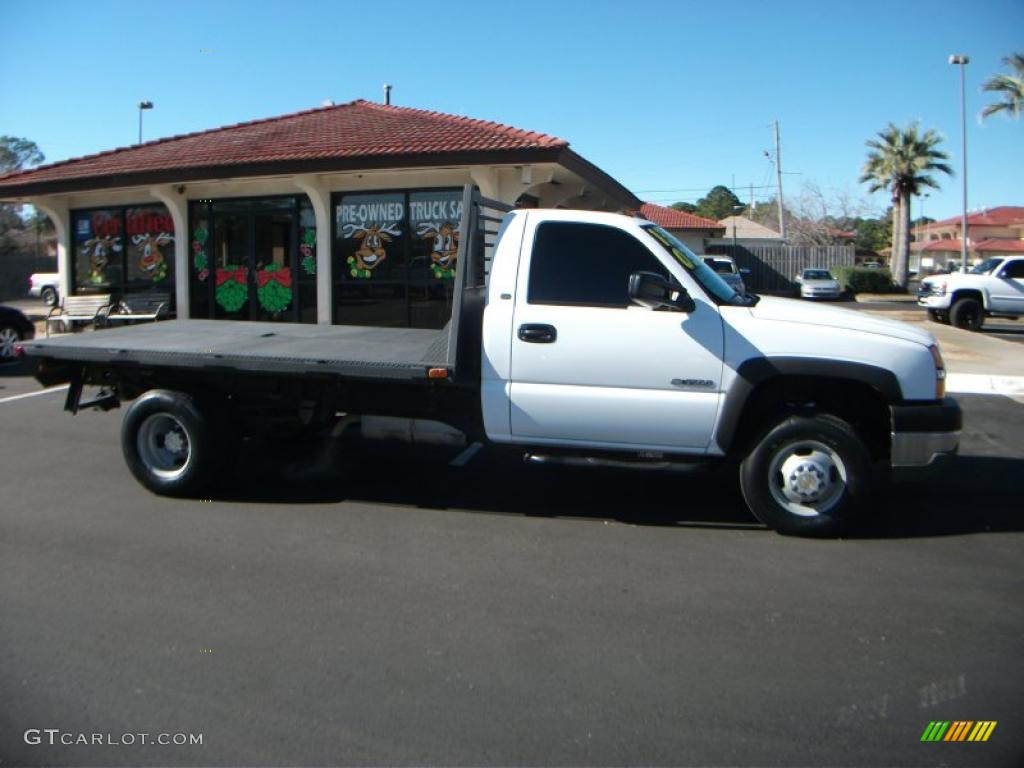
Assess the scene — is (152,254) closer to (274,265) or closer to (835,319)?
(274,265)

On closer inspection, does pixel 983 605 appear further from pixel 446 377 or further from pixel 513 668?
pixel 446 377

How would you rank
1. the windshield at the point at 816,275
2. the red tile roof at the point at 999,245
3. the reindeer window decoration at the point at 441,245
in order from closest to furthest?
the reindeer window decoration at the point at 441,245 → the windshield at the point at 816,275 → the red tile roof at the point at 999,245

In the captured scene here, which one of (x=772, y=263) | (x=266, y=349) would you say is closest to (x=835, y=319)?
(x=266, y=349)

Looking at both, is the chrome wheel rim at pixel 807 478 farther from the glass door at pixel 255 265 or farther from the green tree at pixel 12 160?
the green tree at pixel 12 160

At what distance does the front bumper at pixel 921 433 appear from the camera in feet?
17.9

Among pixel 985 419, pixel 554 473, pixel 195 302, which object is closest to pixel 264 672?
pixel 554 473

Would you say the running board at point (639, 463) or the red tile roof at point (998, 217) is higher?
the red tile roof at point (998, 217)

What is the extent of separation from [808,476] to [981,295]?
18707 millimetres

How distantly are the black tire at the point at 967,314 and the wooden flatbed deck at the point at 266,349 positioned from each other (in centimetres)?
1834

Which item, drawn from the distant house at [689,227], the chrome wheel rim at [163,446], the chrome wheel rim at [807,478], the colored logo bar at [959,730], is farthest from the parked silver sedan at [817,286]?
the colored logo bar at [959,730]

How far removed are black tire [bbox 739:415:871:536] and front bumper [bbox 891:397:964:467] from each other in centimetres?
22

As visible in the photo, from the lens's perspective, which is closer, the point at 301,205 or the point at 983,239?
the point at 301,205

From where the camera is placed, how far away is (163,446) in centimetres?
669

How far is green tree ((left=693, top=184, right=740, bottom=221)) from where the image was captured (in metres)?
95.6
